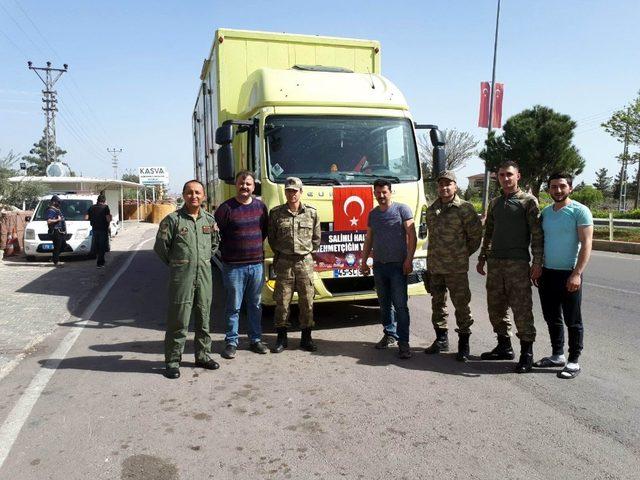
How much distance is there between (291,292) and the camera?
5.38m

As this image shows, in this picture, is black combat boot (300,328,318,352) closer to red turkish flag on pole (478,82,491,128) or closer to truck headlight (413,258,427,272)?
truck headlight (413,258,427,272)

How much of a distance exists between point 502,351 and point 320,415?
2157 mm

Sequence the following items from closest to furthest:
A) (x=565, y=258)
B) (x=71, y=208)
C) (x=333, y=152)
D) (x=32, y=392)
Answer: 1. (x=32, y=392)
2. (x=565, y=258)
3. (x=333, y=152)
4. (x=71, y=208)

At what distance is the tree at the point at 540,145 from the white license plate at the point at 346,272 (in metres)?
28.5

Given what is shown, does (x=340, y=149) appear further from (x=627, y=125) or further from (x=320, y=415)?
(x=627, y=125)

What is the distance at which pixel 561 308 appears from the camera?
4688 millimetres

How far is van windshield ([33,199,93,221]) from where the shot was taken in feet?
46.8

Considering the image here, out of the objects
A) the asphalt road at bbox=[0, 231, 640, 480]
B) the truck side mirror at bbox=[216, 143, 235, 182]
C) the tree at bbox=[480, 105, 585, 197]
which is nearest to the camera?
the asphalt road at bbox=[0, 231, 640, 480]

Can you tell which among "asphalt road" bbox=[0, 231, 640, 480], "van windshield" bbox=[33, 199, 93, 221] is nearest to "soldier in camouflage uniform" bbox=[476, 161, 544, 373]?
"asphalt road" bbox=[0, 231, 640, 480]

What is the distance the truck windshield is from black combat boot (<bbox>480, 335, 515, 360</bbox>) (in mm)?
2149

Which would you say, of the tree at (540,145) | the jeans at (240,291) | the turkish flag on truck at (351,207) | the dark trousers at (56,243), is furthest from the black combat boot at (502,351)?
the tree at (540,145)

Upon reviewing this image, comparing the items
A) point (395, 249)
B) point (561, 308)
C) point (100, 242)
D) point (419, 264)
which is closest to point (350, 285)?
point (419, 264)

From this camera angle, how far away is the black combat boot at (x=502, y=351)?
4.99 meters

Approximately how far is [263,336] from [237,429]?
2.40 meters
